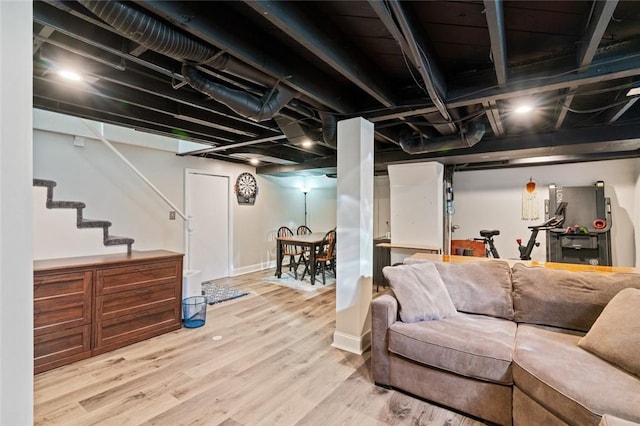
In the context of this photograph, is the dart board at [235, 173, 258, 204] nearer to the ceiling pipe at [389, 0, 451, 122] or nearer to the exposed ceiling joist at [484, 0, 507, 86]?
the ceiling pipe at [389, 0, 451, 122]

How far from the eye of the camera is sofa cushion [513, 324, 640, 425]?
4.40 ft

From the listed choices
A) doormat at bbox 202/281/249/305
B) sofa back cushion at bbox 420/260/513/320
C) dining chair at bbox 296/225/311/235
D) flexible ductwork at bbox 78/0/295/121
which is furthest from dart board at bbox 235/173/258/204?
sofa back cushion at bbox 420/260/513/320

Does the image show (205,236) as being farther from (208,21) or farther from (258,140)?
(208,21)

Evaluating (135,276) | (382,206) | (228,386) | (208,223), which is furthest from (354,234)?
(382,206)

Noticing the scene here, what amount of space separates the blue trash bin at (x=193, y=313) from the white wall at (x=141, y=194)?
107 centimetres

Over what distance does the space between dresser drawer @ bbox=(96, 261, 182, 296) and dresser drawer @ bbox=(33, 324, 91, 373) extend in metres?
0.35

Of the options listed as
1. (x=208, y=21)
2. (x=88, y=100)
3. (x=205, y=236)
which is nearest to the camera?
(x=208, y=21)

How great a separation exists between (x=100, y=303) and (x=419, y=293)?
2.72 metres

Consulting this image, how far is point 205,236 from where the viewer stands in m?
5.21

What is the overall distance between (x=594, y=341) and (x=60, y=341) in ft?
12.5

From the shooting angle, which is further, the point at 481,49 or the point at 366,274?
the point at 366,274

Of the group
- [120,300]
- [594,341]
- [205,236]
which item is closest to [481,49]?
[594,341]

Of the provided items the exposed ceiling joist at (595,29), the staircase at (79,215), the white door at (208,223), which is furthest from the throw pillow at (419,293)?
the white door at (208,223)

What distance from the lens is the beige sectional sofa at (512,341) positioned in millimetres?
1501
